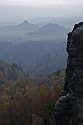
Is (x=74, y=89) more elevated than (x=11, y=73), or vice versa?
(x=74, y=89)

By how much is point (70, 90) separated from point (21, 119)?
2078 cm

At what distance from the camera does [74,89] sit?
428 inches

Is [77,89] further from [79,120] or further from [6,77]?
[6,77]

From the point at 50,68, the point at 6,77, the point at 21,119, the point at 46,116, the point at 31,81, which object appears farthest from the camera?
the point at 50,68

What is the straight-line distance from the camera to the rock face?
10.6 meters

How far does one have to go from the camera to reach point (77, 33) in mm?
10648

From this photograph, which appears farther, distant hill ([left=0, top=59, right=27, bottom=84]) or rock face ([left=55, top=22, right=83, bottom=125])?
distant hill ([left=0, top=59, right=27, bottom=84])

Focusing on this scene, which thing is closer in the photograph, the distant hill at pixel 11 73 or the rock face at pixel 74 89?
the rock face at pixel 74 89

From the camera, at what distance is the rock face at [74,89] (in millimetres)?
10641

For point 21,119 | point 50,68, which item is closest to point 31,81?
point 21,119

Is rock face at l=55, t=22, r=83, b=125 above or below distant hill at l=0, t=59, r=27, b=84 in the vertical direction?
above

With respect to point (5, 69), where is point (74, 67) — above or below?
above

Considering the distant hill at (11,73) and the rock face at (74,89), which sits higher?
the rock face at (74,89)

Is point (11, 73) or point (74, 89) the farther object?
point (11, 73)
